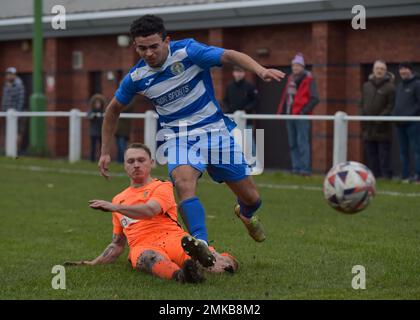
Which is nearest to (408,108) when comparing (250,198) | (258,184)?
(258,184)

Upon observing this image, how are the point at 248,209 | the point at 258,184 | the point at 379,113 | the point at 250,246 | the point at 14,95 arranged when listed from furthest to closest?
the point at 14,95
the point at 379,113
the point at 258,184
the point at 250,246
the point at 248,209

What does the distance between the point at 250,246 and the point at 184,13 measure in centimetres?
1275

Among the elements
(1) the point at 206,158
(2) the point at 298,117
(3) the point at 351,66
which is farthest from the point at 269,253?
(3) the point at 351,66

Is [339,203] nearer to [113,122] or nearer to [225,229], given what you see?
[113,122]

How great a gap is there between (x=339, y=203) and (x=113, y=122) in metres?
2.21

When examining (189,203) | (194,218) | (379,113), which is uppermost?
(379,113)

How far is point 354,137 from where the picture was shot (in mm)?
18812

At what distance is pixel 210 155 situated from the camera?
8086 millimetres

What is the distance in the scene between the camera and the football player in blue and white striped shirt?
7750 millimetres

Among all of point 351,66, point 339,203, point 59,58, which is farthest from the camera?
point 59,58

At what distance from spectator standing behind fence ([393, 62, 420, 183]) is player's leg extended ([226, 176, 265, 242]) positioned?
7.16m

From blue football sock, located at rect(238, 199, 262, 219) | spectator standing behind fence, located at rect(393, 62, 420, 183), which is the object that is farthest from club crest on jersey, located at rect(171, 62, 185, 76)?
spectator standing behind fence, located at rect(393, 62, 420, 183)

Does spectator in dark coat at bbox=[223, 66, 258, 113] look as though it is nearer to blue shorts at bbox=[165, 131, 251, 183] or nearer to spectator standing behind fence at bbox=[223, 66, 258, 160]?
spectator standing behind fence at bbox=[223, 66, 258, 160]

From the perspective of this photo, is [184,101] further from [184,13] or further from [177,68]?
[184,13]
